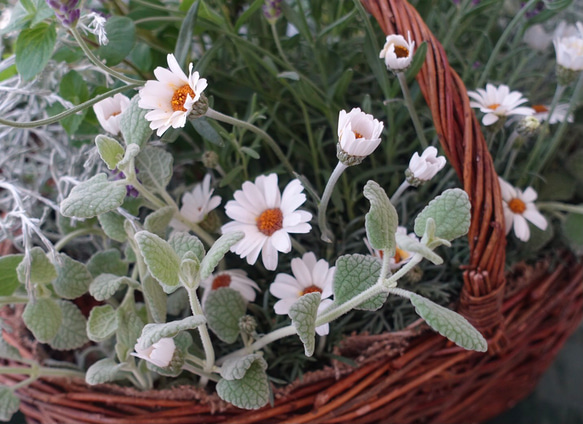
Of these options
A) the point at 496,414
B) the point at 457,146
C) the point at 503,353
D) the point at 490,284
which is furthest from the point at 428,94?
the point at 496,414

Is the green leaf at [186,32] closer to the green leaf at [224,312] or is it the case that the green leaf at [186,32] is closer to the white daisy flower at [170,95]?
the white daisy flower at [170,95]

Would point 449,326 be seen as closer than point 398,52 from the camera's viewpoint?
Yes

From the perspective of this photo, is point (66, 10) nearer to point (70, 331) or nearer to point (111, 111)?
point (111, 111)

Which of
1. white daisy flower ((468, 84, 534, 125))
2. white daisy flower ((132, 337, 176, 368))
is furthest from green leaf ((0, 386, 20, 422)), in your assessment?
white daisy flower ((468, 84, 534, 125))

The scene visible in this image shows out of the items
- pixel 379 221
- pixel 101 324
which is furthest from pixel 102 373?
pixel 379 221

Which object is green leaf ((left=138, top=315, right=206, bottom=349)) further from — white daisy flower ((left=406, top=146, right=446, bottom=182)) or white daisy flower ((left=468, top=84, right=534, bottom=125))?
white daisy flower ((left=468, top=84, right=534, bottom=125))
